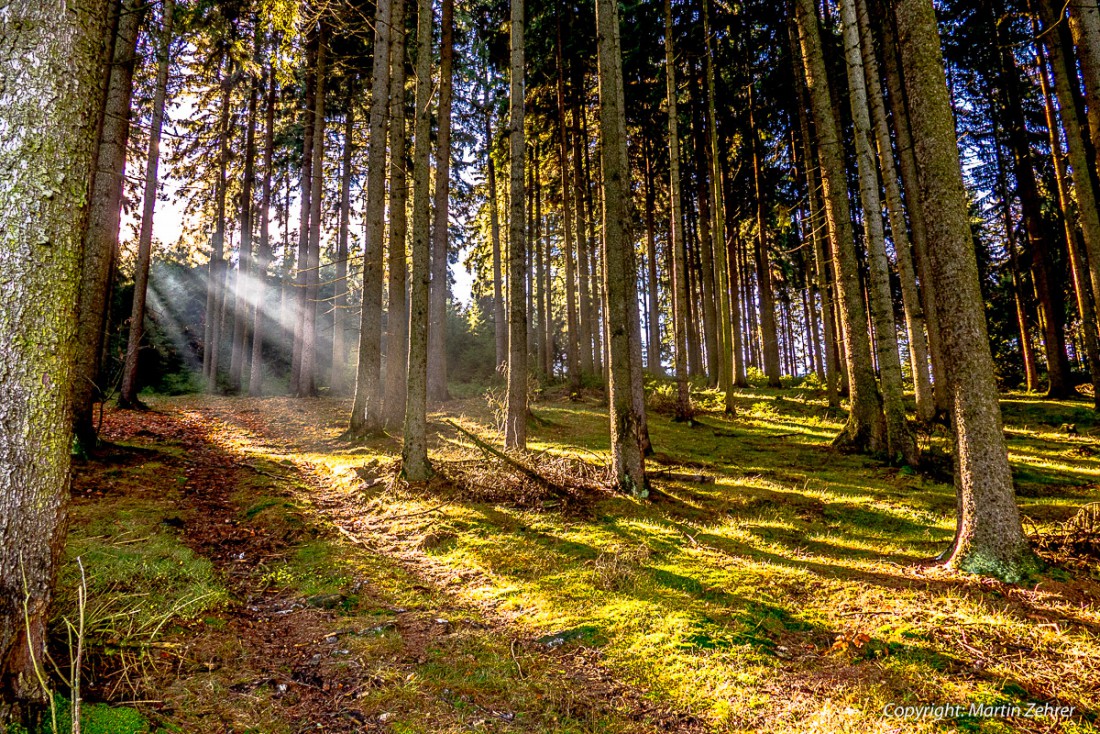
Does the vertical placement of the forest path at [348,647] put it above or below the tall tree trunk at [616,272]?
below

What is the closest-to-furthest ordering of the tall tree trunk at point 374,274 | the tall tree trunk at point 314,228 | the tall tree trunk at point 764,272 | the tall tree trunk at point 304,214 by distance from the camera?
the tall tree trunk at point 374,274
the tall tree trunk at point 314,228
the tall tree trunk at point 304,214
the tall tree trunk at point 764,272

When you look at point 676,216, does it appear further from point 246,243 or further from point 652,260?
point 246,243

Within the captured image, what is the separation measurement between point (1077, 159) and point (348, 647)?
1617 cm

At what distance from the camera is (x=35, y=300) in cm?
230

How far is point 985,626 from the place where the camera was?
3.53 m

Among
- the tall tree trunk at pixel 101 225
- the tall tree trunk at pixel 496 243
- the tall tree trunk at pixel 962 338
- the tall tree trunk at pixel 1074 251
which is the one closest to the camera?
the tall tree trunk at pixel 962 338

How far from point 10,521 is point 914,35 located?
7790 millimetres

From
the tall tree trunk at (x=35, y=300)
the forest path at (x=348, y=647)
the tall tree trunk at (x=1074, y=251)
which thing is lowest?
the forest path at (x=348, y=647)

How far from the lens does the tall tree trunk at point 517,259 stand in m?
9.12

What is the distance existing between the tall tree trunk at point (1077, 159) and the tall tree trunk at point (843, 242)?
4525mm

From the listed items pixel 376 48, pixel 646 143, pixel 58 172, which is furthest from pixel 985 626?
pixel 646 143

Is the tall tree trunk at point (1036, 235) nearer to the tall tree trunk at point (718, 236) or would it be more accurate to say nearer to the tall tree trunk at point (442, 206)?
the tall tree trunk at point (718, 236)

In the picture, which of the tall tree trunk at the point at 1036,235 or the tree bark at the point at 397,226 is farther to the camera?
the tall tree trunk at the point at 1036,235

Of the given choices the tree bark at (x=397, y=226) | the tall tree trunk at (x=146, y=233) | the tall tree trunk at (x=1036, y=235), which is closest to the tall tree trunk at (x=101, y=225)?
the tree bark at (x=397, y=226)
